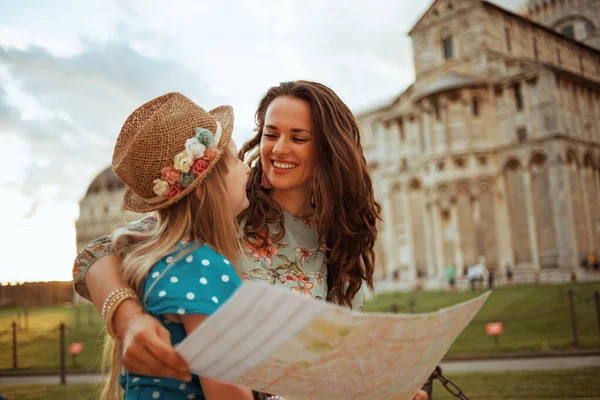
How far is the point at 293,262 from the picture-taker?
2.56m

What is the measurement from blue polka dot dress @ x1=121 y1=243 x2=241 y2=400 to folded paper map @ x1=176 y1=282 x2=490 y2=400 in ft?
0.54

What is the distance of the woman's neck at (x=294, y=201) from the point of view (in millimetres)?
2818

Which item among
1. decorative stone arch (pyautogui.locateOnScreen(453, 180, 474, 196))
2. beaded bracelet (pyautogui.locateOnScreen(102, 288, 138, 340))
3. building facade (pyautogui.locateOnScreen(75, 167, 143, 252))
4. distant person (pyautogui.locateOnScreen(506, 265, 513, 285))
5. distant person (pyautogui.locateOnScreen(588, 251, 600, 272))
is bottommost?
distant person (pyautogui.locateOnScreen(506, 265, 513, 285))

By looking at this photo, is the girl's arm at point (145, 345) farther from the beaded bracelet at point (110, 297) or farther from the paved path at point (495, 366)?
the paved path at point (495, 366)

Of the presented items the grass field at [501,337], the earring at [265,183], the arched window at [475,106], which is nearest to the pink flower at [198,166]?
the earring at [265,183]

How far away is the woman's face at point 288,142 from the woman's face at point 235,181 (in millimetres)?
741

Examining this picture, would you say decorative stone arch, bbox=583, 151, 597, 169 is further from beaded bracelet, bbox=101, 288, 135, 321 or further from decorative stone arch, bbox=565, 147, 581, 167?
beaded bracelet, bbox=101, 288, 135, 321

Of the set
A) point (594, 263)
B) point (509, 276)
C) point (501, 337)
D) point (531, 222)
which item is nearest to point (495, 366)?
point (501, 337)

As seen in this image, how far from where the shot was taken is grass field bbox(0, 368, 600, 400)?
23.5 ft

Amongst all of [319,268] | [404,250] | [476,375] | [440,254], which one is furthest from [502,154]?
[319,268]

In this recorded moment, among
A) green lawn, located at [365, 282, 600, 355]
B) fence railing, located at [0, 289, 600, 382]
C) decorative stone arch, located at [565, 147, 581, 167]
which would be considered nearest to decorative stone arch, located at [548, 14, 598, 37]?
decorative stone arch, located at [565, 147, 581, 167]

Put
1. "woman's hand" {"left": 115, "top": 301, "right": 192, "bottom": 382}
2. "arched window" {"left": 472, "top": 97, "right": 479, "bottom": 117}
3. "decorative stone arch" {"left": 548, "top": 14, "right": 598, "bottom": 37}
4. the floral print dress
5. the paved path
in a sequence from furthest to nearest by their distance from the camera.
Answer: "decorative stone arch" {"left": 548, "top": 14, "right": 598, "bottom": 37} → "arched window" {"left": 472, "top": 97, "right": 479, "bottom": 117} → the paved path → the floral print dress → "woman's hand" {"left": 115, "top": 301, "right": 192, "bottom": 382}

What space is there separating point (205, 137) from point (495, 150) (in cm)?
3653

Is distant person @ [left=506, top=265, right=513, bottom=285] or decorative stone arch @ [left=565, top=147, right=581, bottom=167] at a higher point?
decorative stone arch @ [left=565, top=147, right=581, bottom=167]
